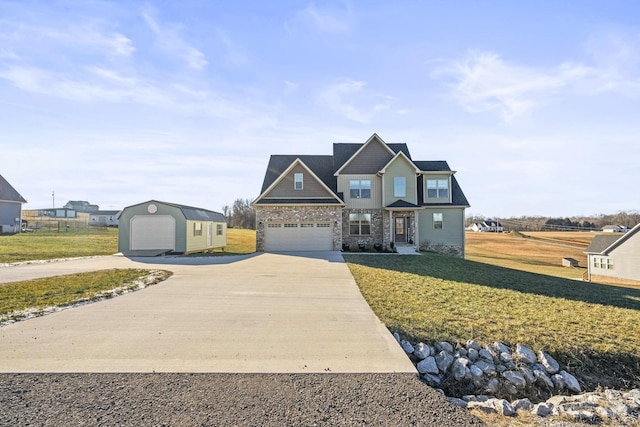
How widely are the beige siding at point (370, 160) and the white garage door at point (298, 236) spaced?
15.0 ft

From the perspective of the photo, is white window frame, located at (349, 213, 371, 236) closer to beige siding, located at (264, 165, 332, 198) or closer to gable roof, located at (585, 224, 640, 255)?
beige siding, located at (264, 165, 332, 198)

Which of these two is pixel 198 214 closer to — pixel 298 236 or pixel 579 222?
pixel 298 236

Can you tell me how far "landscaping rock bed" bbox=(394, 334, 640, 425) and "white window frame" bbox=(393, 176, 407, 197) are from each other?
56.8 ft

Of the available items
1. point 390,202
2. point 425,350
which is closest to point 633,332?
point 425,350

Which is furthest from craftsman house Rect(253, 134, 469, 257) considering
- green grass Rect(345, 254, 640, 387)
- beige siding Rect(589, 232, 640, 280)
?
beige siding Rect(589, 232, 640, 280)

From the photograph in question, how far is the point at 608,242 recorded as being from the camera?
3206 cm

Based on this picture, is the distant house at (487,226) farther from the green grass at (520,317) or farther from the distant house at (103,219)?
the green grass at (520,317)

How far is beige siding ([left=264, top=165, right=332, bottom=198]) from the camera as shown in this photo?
855 inches

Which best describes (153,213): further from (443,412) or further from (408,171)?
(443,412)

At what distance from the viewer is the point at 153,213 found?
21.1 m

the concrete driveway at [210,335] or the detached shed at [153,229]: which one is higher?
the detached shed at [153,229]

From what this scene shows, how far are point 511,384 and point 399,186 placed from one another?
18.4 m

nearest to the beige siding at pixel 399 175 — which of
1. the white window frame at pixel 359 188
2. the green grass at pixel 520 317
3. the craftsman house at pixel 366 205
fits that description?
the craftsman house at pixel 366 205

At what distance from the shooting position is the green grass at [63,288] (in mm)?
7539
